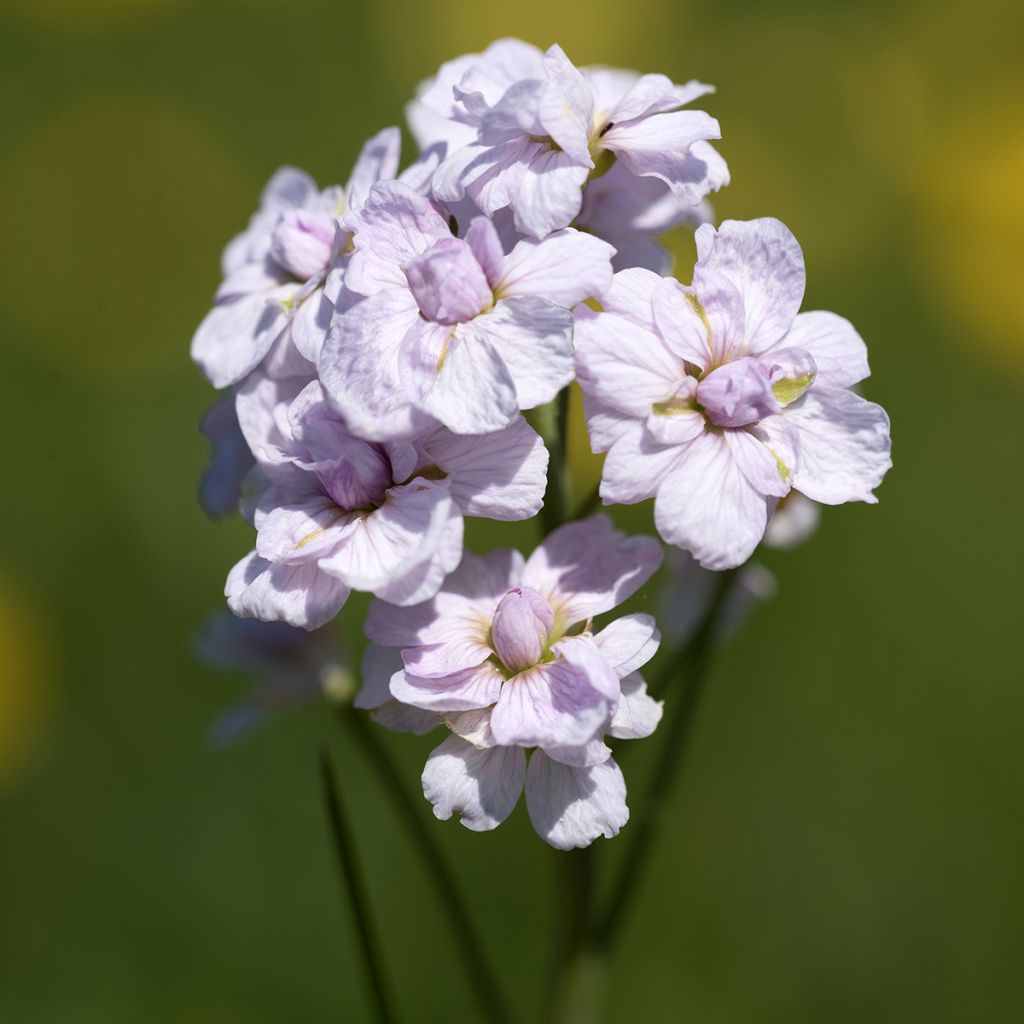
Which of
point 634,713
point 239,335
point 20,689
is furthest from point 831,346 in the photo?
point 20,689

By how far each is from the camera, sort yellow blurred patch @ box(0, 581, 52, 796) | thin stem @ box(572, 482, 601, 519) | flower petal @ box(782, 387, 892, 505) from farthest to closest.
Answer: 1. yellow blurred patch @ box(0, 581, 52, 796)
2. thin stem @ box(572, 482, 601, 519)
3. flower petal @ box(782, 387, 892, 505)

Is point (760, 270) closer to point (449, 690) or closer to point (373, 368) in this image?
point (373, 368)

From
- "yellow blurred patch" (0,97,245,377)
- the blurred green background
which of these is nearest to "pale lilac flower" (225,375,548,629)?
the blurred green background

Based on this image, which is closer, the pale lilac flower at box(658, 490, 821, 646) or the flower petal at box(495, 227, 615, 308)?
the flower petal at box(495, 227, 615, 308)

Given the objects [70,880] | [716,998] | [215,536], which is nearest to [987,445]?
[716,998]

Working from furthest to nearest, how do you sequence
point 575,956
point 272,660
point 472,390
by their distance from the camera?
point 272,660
point 575,956
point 472,390

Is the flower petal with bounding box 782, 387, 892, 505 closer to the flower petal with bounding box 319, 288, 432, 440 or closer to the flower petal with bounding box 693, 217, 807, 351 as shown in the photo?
the flower petal with bounding box 693, 217, 807, 351

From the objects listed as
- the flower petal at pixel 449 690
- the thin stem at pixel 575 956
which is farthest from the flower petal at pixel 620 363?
the thin stem at pixel 575 956
